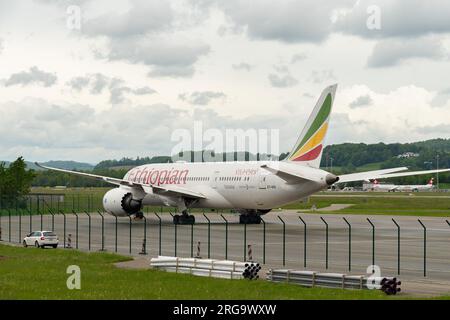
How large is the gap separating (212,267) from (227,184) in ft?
107

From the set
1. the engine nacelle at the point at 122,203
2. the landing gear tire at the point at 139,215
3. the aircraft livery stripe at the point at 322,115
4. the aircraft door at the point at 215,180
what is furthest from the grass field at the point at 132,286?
the landing gear tire at the point at 139,215

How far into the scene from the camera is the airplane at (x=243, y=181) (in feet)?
186

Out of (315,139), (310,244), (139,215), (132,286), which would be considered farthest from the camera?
(139,215)

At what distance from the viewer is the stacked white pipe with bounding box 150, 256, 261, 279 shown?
3088 centimetres

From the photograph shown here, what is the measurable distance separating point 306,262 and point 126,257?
895 cm

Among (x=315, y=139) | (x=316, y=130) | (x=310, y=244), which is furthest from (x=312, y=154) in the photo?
(x=310, y=244)

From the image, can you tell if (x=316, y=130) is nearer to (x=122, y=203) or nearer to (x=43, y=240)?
(x=122, y=203)

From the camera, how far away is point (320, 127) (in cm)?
5716

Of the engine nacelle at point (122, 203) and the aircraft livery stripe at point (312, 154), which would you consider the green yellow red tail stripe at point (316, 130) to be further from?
the engine nacelle at point (122, 203)

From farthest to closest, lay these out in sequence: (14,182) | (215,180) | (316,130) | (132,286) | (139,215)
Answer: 1. (14,182)
2. (139,215)
3. (215,180)
4. (316,130)
5. (132,286)

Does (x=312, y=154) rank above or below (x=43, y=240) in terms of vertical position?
above

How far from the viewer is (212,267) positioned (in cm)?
3198

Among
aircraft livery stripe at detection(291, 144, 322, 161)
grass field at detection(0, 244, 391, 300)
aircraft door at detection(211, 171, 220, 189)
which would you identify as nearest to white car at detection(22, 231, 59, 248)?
grass field at detection(0, 244, 391, 300)

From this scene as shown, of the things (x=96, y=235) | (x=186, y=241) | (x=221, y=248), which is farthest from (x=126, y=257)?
(x=96, y=235)
